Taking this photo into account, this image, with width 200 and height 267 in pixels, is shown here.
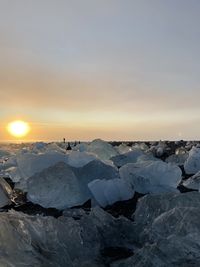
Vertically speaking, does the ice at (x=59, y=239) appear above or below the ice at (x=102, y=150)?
below

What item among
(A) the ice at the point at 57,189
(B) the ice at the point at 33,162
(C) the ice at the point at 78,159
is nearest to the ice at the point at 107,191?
(A) the ice at the point at 57,189

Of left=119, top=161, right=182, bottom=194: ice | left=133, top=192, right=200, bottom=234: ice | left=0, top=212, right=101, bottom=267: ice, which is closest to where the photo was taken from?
left=0, top=212, right=101, bottom=267: ice

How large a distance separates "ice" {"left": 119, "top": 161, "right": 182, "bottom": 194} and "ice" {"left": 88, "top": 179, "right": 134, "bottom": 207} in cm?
53

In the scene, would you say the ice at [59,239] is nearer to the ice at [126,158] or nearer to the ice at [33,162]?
the ice at [33,162]

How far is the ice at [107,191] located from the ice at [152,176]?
1.73 feet

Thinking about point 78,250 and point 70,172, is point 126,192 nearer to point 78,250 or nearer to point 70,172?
point 70,172

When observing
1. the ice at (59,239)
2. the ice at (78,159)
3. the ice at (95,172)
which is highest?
the ice at (78,159)

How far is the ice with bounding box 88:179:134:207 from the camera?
605 cm

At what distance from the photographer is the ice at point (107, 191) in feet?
19.9

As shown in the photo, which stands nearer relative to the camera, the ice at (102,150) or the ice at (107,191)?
the ice at (107,191)

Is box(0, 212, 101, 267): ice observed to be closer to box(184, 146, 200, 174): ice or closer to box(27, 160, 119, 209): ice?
box(27, 160, 119, 209): ice

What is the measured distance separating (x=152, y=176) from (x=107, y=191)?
3.75 ft

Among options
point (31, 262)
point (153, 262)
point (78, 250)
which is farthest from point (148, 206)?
point (31, 262)

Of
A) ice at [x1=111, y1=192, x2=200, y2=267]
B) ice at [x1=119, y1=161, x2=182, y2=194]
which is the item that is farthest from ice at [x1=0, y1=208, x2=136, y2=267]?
ice at [x1=119, y1=161, x2=182, y2=194]
